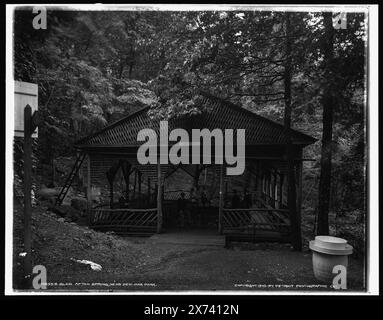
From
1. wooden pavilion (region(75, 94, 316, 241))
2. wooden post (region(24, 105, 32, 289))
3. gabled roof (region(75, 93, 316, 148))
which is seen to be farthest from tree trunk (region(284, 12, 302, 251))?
wooden post (region(24, 105, 32, 289))

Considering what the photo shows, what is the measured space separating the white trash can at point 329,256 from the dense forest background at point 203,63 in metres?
0.50

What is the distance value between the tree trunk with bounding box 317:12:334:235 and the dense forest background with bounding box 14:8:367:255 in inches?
1.5

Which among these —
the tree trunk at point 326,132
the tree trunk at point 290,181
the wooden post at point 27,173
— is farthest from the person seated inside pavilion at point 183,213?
the wooden post at point 27,173

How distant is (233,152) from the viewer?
6711mm

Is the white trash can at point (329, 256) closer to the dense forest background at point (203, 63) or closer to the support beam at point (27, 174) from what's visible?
the dense forest background at point (203, 63)

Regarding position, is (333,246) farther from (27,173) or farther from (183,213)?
(183,213)

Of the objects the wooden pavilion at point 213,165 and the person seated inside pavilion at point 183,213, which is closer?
the wooden pavilion at point 213,165

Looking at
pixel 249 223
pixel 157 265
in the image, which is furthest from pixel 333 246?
pixel 157 265

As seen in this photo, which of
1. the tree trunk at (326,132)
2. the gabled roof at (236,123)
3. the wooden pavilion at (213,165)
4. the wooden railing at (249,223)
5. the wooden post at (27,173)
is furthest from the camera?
the wooden railing at (249,223)

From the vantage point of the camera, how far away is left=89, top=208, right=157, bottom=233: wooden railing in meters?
9.91

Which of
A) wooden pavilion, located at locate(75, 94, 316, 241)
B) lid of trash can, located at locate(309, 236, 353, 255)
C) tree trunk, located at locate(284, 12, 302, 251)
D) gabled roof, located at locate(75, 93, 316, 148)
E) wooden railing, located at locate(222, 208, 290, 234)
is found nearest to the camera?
lid of trash can, located at locate(309, 236, 353, 255)

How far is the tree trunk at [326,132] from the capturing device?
18.7 ft

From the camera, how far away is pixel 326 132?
7047 millimetres

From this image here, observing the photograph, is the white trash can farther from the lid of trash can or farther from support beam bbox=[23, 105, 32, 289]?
support beam bbox=[23, 105, 32, 289]
